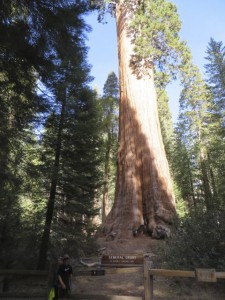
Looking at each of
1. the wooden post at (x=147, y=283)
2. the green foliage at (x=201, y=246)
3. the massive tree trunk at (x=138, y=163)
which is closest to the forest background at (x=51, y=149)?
the green foliage at (x=201, y=246)

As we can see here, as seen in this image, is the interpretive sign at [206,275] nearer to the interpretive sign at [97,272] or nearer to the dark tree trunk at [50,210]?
the interpretive sign at [97,272]

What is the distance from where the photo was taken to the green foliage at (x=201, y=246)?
7.10m

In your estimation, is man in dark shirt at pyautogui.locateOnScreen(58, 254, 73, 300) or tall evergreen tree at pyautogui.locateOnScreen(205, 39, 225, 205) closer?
man in dark shirt at pyautogui.locateOnScreen(58, 254, 73, 300)

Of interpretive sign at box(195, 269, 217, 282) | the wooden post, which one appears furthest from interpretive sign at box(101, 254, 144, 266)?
interpretive sign at box(195, 269, 217, 282)

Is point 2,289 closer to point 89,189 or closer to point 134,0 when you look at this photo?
point 89,189

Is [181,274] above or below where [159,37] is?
below

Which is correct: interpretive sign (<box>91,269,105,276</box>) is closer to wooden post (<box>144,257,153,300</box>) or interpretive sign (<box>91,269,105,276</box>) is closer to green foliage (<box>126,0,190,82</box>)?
wooden post (<box>144,257,153,300</box>)

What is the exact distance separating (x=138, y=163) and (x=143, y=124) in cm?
178

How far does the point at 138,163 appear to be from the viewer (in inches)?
514

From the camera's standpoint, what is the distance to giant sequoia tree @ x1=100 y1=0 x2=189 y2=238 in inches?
467

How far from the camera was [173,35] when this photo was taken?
13555 mm

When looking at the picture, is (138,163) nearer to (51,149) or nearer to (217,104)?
(51,149)

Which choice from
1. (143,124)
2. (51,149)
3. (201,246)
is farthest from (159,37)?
(201,246)

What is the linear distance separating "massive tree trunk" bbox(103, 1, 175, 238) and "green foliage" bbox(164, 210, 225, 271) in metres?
2.87
